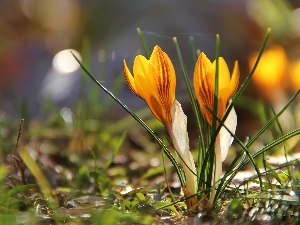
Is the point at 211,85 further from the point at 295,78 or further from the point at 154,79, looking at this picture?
the point at 295,78

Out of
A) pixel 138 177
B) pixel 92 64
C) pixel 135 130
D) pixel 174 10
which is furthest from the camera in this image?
pixel 174 10

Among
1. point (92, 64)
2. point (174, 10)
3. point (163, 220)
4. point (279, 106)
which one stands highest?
point (174, 10)

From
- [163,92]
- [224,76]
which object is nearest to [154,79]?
[163,92]

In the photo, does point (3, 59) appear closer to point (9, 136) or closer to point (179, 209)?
point (9, 136)

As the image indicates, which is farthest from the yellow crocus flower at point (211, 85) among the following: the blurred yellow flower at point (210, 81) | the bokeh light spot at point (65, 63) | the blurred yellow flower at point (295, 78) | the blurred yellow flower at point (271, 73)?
the bokeh light spot at point (65, 63)

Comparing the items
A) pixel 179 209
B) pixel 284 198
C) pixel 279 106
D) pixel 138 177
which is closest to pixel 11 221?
pixel 179 209

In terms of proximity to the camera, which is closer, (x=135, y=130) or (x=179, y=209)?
(x=179, y=209)
